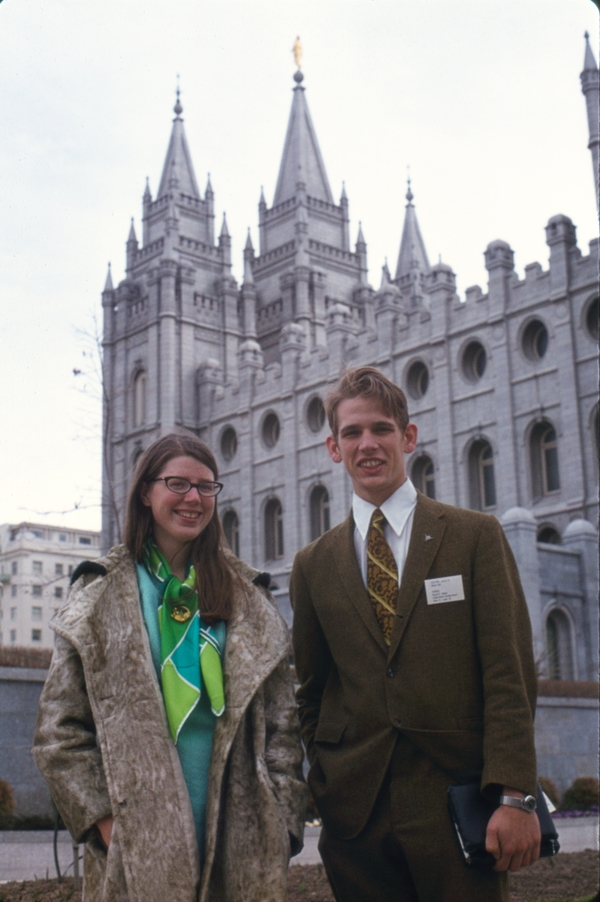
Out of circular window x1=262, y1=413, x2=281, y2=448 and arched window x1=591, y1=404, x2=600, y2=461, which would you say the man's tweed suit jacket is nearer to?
arched window x1=591, y1=404, x2=600, y2=461

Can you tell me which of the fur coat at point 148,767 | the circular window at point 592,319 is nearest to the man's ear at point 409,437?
the fur coat at point 148,767

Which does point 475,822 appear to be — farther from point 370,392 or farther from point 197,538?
point 370,392

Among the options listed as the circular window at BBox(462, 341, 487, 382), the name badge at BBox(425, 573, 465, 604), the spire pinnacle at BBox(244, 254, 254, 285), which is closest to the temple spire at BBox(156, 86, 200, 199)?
the spire pinnacle at BBox(244, 254, 254, 285)

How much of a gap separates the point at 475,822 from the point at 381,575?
0.95 m

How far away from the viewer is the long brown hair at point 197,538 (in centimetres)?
389

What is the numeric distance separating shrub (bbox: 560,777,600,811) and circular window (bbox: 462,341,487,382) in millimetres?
17532

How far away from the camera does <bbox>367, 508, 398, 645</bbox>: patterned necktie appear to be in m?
3.75

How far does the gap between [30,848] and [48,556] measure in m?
6.21

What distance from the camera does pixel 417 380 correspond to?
107 feet

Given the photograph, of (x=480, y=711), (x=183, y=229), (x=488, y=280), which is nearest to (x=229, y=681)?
(x=480, y=711)

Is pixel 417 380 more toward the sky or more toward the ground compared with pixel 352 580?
more toward the sky

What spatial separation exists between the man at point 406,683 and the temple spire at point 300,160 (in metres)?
43.9

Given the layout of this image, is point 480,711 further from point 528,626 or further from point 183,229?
point 183,229

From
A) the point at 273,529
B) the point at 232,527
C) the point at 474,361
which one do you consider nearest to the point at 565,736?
the point at 474,361
